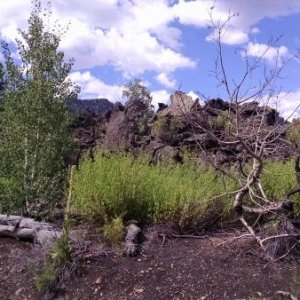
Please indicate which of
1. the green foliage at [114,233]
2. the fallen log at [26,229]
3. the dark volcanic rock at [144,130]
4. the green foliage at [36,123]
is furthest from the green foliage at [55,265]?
the dark volcanic rock at [144,130]

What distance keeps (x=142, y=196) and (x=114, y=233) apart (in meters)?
0.79

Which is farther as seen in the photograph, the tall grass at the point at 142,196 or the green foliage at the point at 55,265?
the tall grass at the point at 142,196

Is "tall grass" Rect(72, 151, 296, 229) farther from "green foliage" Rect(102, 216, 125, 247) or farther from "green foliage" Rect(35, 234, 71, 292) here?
"green foliage" Rect(35, 234, 71, 292)

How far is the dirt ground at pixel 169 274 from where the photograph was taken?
518 centimetres

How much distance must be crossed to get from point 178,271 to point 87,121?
575 inches

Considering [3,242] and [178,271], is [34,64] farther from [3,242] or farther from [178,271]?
[178,271]

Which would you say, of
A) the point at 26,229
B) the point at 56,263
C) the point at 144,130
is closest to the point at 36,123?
the point at 26,229

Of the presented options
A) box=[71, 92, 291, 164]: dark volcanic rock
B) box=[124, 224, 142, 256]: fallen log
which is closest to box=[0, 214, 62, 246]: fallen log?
box=[124, 224, 142, 256]: fallen log

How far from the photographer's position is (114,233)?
6035 millimetres

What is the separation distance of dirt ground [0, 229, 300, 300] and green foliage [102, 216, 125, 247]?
0.14m

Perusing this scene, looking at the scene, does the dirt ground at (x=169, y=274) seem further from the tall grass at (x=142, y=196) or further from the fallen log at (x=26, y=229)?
the tall grass at (x=142, y=196)

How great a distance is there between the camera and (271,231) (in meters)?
6.01

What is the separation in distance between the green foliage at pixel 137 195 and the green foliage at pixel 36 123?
4.38ft

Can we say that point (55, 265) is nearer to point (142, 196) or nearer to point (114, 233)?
point (114, 233)
